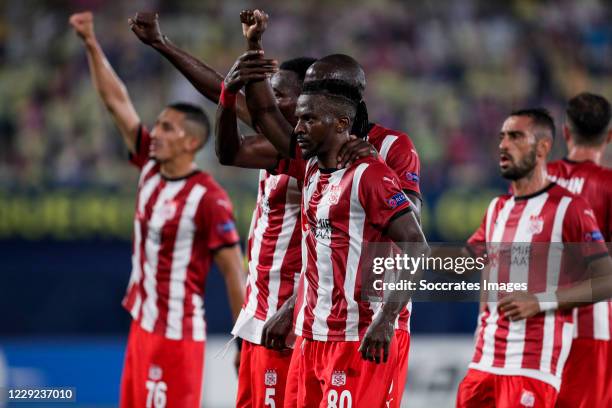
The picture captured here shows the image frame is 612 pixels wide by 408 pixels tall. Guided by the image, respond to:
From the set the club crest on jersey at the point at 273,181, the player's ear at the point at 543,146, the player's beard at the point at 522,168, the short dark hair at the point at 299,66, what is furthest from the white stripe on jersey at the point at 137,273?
the player's ear at the point at 543,146

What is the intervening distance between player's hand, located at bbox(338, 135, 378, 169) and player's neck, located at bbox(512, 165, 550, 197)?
5.89 feet

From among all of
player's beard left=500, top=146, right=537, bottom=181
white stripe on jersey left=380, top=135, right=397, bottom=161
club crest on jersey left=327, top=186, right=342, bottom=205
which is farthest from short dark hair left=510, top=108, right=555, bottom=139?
club crest on jersey left=327, top=186, right=342, bottom=205

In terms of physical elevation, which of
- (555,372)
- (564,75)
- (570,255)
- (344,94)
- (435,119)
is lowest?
(555,372)

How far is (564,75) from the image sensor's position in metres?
14.3

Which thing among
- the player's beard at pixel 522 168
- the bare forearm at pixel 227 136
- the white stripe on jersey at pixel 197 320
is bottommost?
the white stripe on jersey at pixel 197 320

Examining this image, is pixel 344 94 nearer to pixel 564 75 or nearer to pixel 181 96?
pixel 181 96

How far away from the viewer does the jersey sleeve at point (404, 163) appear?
5164 mm

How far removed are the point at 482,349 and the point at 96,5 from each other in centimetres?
1070

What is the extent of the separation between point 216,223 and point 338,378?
2.52 metres

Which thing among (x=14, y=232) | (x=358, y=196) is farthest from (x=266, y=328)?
(x=14, y=232)

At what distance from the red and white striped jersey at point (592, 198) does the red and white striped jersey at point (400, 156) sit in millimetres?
1553

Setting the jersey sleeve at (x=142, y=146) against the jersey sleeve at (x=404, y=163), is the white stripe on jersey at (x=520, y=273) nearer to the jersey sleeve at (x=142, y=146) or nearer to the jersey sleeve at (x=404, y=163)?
the jersey sleeve at (x=404, y=163)

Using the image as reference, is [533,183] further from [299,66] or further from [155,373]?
[155,373]

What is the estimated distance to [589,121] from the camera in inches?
261
